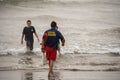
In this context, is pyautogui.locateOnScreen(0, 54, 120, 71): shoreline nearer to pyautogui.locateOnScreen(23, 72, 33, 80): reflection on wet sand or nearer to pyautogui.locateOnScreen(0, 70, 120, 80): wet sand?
pyautogui.locateOnScreen(0, 70, 120, 80): wet sand

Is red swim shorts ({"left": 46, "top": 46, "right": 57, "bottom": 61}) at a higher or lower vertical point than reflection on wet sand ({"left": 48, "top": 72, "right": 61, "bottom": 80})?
higher

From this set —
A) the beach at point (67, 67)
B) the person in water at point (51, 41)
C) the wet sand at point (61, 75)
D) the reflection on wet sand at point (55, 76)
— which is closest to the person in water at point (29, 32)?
the beach at point (67, 67)

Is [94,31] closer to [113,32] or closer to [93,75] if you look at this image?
[113,32]

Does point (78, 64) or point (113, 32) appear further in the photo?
point (113, 32)

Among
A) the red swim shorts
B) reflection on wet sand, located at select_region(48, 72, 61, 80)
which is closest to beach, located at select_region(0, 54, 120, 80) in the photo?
reflection on wet sand, located at select_region(48, 72, 61, 80)

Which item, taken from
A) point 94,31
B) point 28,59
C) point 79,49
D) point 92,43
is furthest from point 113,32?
point 28,59

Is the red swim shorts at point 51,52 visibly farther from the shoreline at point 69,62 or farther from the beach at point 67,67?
the shoreline at point 69,62

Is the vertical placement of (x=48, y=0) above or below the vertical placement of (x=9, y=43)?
above

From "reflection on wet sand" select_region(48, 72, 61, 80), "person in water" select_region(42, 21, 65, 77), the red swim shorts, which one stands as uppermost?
"person in water" select_region(42, 21, 65, 77)

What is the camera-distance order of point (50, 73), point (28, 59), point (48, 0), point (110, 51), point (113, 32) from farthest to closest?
point (48, 0)
point (113, 32)
point (110, 51)
point (28, 59)
point (50, 73)

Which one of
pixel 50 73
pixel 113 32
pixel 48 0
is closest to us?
pixel 50 73

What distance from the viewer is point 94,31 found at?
86.3 feet

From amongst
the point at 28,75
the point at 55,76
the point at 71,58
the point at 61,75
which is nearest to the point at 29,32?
the point at 71,58

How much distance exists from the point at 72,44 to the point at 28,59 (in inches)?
211
